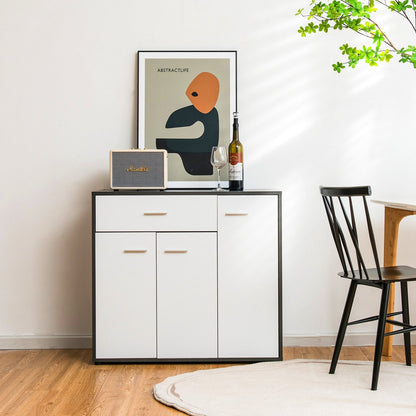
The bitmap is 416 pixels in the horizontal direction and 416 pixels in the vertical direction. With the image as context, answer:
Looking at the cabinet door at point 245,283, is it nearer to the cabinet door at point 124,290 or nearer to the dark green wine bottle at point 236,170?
the dark green wine bottle at point 236,170

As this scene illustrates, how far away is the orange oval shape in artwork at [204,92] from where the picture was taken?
3.26 m

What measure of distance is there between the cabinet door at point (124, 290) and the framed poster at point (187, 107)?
511 mm

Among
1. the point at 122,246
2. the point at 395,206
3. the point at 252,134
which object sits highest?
the point at 252,134

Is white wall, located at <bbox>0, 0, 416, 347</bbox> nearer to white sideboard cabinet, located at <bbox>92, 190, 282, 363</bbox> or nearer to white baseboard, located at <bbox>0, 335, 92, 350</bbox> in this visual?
white baseboard, located at <bbox>0, 335, 92, 350</bbox>

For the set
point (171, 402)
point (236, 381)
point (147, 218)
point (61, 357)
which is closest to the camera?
point (171, 402)

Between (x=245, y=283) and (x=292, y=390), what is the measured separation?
2.05 ft

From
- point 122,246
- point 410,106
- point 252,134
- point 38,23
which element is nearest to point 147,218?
point 122,246

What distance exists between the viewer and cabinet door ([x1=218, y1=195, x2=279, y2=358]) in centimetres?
292

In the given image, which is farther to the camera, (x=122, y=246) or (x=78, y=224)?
(x=78, y=224)

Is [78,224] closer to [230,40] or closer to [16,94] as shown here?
[16,94]

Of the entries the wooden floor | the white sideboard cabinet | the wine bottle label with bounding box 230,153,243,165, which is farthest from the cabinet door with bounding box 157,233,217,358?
the wine bottle label with bounding box 230,153,243,165

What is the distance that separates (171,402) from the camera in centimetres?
238

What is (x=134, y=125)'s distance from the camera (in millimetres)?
3289

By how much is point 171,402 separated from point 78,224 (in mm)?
1323
